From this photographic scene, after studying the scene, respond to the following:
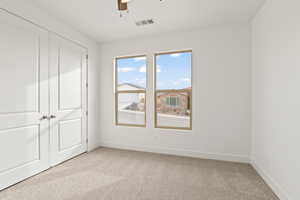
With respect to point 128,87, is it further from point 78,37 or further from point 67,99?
point 78,37

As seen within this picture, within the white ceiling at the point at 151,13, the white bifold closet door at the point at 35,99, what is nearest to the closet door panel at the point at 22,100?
the white bifold closet door at the point at 35,99

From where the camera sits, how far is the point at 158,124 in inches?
144

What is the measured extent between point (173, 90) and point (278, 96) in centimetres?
196

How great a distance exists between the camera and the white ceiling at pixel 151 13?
245cm

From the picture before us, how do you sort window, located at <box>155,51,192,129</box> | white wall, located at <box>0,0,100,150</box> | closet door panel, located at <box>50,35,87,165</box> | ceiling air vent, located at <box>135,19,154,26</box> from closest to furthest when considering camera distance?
white wall, located at <box>0,0,100,150</box>
closet door panel, located at <box>50,35,87,165</box>
ceiling air vent, located at <box>135,19,154,26</box>
window, located at <box>155,51,192,129</box>

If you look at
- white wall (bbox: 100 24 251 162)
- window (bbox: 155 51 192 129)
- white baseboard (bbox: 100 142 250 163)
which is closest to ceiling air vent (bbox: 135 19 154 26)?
white wall (bbox: 100 24 251 162)

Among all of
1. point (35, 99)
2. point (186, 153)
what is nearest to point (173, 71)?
point (186, 153)

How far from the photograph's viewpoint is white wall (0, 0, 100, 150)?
2.27 metres

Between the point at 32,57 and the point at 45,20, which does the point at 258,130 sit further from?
the point at 45,20

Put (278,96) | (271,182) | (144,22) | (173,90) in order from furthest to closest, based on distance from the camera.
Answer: (173,90), (144,22), (271,182), (278,96)

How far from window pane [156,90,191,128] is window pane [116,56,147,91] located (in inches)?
23.8

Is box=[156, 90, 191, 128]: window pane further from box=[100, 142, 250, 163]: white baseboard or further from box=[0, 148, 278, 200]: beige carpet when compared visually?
box=[0, 148, 278, 200]: beige carpet

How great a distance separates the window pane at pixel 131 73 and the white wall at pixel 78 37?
63cm

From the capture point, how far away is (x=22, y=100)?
231cm
